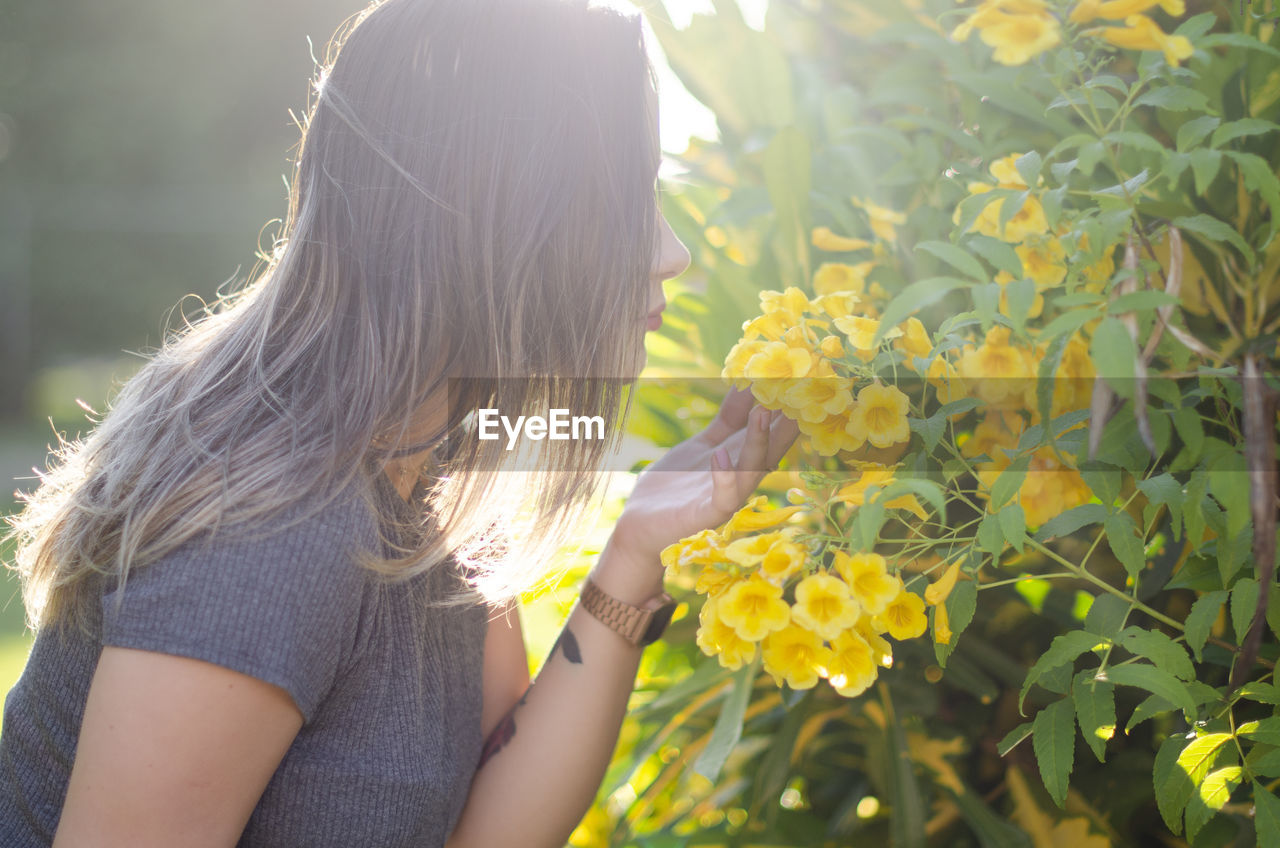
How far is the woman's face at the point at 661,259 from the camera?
2.81 feet

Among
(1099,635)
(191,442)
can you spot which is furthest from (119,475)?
(1099,635)

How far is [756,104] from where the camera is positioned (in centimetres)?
107

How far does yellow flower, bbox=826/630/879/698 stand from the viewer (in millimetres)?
536

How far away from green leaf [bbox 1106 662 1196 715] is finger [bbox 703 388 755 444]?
0.42m

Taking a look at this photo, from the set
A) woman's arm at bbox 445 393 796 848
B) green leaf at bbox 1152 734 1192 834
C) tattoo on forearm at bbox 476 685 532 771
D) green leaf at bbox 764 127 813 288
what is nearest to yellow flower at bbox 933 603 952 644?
green leaf at bbox 1152 734 1192 834

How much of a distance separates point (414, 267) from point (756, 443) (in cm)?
31

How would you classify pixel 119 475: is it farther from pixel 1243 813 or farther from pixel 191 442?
pixel 1243 813

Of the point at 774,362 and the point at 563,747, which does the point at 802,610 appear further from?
the point at 563,747

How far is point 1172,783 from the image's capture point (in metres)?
0.50

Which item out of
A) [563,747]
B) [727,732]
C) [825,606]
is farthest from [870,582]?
[563,747]

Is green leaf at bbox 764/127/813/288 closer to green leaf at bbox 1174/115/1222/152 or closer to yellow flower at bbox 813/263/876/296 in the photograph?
yellow flower at bbox 813/263/876/296

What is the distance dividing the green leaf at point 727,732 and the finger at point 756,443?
237 mm

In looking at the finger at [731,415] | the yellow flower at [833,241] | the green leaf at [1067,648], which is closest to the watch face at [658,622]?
the finger at [731,415]

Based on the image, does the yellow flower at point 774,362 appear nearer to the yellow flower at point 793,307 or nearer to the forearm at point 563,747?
the yellow flower at point 793,307
